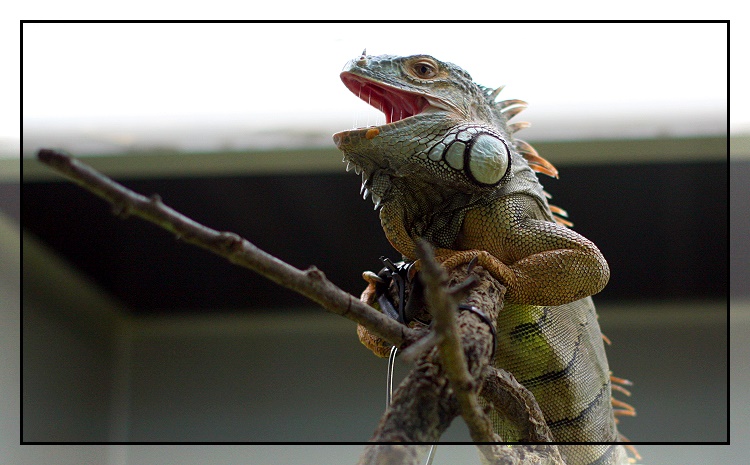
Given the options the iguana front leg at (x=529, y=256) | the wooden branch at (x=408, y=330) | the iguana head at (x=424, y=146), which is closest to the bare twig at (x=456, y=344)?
the wooden branch at (x=408, y=330)

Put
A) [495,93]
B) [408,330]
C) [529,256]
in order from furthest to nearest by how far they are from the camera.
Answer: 1. [495,93]
2. [529,256]
3. [408,330]

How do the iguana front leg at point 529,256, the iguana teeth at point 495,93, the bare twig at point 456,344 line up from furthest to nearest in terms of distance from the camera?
the iguana teeth at point 495,93
the iguana front leg at point 529,256
the bare twig at point 456,344

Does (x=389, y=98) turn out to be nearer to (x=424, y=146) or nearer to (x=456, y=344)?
(x=424, y=146)

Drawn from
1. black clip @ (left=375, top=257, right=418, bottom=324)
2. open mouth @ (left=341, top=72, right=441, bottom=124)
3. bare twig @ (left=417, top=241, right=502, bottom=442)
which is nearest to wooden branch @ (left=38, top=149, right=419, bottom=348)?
bare twig @ (left=417, top=241, right=502, bottom=442)

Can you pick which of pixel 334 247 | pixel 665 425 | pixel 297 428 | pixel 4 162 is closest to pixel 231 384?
pixel 297 428

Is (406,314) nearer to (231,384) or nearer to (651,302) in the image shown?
(231,384)

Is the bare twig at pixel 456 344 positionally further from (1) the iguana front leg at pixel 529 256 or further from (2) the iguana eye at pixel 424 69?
(2) the iguana eye at pixel 424 69

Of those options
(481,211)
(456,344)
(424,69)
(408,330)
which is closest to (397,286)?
(481,211)
